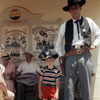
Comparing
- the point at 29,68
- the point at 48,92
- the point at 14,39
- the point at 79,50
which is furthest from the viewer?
the point at 14,39

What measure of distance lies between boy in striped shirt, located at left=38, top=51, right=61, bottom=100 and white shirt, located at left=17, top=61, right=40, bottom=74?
1.26 meters

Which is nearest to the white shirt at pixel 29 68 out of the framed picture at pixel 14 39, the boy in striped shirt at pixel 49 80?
the framed picture at pixel 14 39

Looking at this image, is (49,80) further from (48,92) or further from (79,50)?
(79,50)

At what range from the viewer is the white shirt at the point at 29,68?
16.3ft

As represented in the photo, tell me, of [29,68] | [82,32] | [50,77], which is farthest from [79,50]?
[29,68]

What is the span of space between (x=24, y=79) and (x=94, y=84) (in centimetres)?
159

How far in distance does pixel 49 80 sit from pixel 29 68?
1.39 metres

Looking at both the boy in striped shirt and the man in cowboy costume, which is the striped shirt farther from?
the man in cowboy costume

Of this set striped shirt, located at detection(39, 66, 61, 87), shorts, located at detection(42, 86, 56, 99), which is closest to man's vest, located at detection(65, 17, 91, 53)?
striped shirt, located at detection(39, 66, 61, 87)

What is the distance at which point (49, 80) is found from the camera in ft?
12.1

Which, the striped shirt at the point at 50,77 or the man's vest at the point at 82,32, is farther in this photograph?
the striped shirt at the point at 50,77

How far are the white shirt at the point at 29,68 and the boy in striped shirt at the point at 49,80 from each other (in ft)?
4.14

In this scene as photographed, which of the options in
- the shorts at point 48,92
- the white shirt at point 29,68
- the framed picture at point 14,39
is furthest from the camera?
the framed picture at point 14,39

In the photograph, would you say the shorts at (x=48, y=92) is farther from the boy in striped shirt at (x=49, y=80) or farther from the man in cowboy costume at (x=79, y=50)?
the man in cowboy costume at (x=79, y=50)
